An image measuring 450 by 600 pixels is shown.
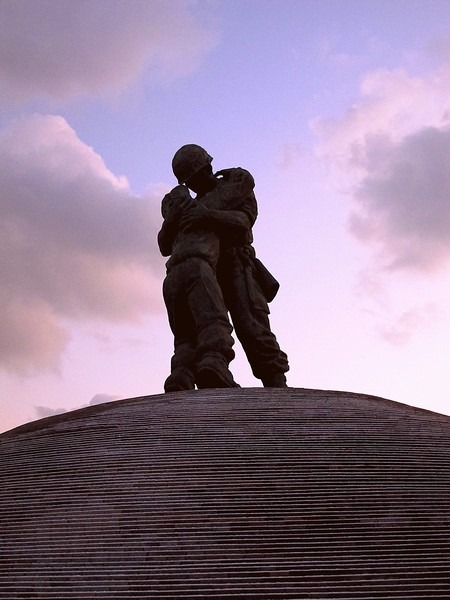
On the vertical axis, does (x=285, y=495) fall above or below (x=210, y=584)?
above

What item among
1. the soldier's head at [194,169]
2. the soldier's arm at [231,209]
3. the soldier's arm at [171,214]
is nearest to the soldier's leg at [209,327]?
the soldier's arm at [231,209]

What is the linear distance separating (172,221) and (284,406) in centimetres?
380

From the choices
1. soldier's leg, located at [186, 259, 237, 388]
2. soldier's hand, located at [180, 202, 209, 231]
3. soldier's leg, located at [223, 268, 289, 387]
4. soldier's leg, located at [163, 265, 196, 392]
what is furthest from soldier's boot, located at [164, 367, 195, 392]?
soldier's hand, located at [180, 202, 209, 231]

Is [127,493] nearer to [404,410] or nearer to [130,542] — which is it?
[130,542]

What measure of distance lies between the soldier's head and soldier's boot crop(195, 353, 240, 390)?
251cm

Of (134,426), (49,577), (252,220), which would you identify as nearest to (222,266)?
(252,220)

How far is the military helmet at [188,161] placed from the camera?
32.6ft

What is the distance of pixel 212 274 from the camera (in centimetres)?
923

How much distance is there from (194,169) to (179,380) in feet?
8.96

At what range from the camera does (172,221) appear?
9.59 meters

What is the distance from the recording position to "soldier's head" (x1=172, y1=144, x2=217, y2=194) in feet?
32.6

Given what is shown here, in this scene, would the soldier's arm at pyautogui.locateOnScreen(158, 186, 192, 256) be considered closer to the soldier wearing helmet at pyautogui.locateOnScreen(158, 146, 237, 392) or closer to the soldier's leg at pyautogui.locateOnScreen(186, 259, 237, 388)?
the soldier wearing helmet at pyautogui.locateOnScreen(158, 146, 237, 392)

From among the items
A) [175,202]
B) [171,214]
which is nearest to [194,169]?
[175,202]

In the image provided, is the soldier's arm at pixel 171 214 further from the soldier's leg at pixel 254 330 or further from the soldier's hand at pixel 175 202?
the soldier's leg at pixel 254 330
